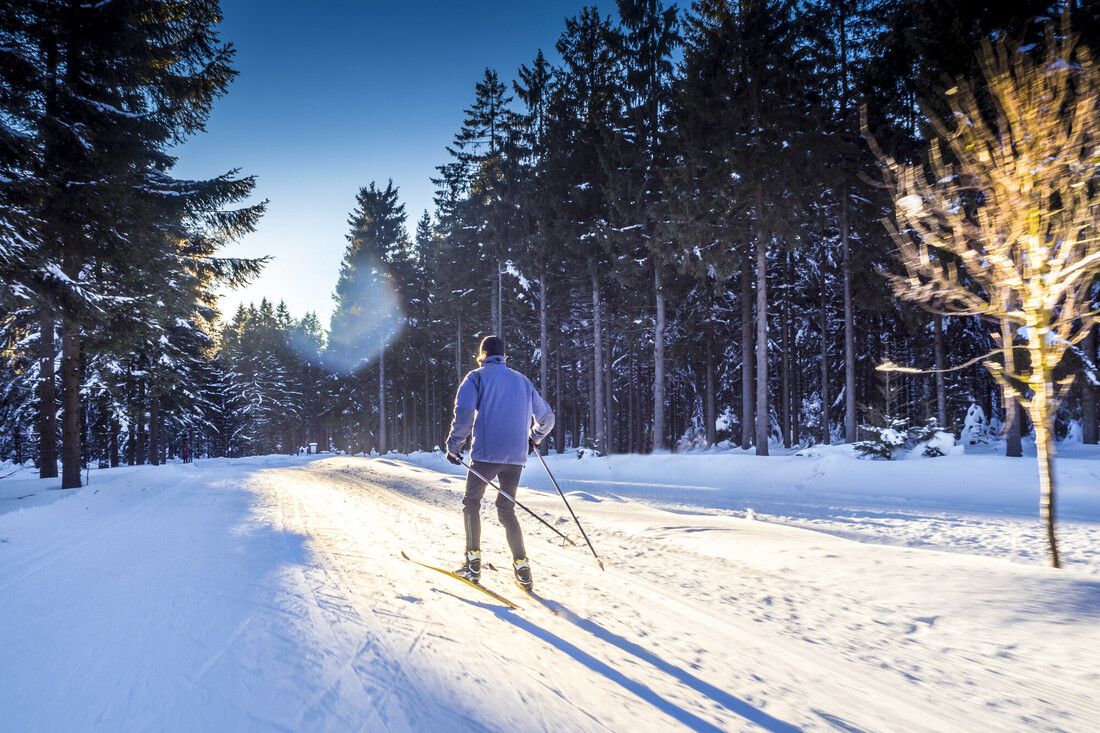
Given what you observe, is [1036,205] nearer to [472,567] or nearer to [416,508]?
[472,567]

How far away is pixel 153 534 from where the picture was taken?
6.89m

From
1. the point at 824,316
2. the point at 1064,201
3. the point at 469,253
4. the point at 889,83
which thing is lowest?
the point at 1064,201

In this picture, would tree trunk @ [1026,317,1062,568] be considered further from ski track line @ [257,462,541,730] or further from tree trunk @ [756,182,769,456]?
tree trunk @ [756,182,769,456]

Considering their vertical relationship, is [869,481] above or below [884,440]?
below

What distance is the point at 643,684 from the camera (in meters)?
2.67

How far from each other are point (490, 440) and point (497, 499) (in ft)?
1.79

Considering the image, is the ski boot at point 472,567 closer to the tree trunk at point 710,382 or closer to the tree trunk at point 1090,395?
the tree trunk at point 1090,395

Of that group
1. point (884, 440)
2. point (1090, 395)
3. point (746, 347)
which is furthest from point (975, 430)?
point (746, 347)

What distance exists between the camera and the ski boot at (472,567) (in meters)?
4.61

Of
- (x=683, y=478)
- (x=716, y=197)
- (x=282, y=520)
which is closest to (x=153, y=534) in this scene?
(x=282, y=520)

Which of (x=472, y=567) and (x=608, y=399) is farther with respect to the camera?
(x=608, y=399)

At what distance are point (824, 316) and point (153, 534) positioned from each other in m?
23.9

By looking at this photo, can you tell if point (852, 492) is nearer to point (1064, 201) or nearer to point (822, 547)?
point (822, 547)

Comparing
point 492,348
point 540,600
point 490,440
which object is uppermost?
point 492,348
